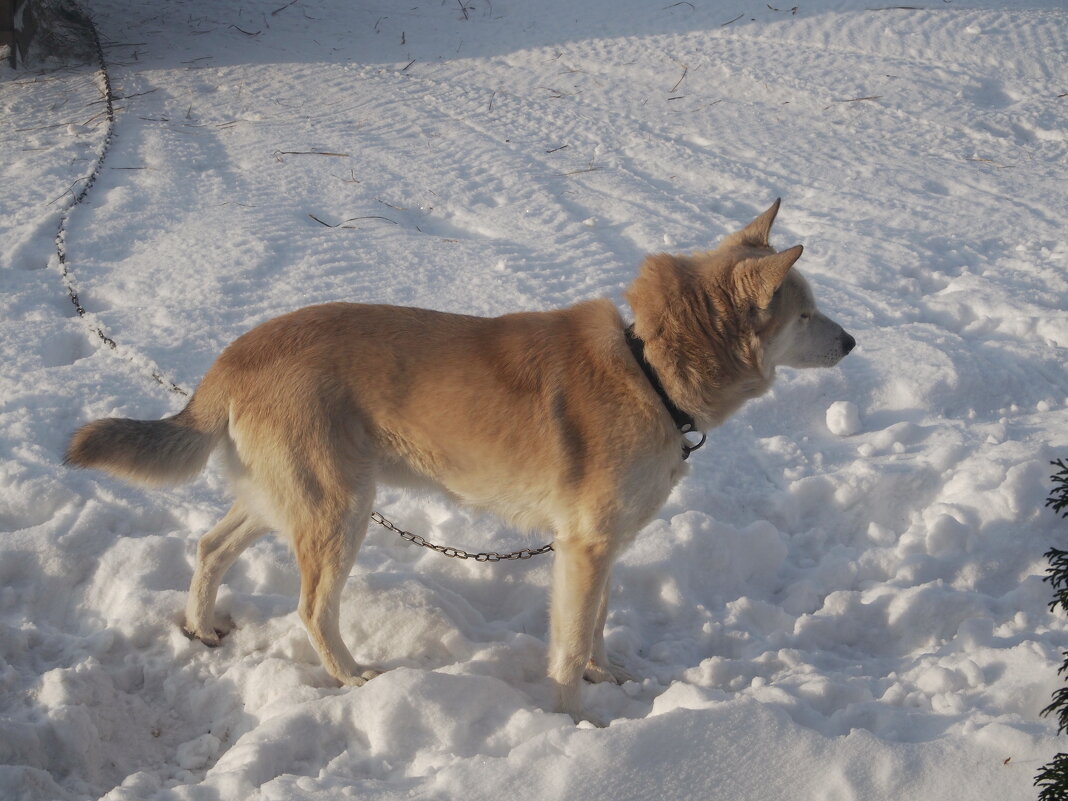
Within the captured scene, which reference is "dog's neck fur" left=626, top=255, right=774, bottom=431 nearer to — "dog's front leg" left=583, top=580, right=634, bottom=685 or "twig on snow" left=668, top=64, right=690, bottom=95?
"dog's front leg" left=583, top=580, right=634, bottom=685

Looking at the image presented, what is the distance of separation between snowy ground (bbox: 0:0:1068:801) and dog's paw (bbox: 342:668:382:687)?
0.08 meters

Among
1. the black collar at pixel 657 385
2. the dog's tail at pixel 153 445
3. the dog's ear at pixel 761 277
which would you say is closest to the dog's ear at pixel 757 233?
the dog's ear at pixel 761 277

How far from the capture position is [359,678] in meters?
3.33

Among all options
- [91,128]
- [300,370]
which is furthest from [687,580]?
→ [91,128]

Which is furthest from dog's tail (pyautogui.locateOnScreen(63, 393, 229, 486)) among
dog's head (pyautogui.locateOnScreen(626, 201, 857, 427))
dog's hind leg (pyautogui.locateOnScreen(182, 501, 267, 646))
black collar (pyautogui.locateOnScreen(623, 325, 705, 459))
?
dog's head (pyautogui.locateOnScreen(626, 201, 857, 427))

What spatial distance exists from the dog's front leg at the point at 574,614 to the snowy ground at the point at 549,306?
0.17m

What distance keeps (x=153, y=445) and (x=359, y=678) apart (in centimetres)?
112

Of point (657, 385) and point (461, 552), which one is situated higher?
point (657, 385)

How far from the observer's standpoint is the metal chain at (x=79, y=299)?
385cm

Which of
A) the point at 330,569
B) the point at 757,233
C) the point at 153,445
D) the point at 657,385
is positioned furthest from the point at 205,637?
the point at 757,233

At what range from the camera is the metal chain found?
152 inches

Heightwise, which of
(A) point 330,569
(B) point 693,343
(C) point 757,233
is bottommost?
(A) point 330,569

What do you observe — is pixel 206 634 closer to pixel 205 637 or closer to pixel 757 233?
pixel 205 637

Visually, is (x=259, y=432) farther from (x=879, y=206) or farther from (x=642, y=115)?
(x=642, y=115)
